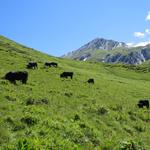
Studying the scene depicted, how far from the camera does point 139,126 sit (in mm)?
28625

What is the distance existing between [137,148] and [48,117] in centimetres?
568

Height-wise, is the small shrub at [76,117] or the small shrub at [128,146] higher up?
the small shrub at [76,117]

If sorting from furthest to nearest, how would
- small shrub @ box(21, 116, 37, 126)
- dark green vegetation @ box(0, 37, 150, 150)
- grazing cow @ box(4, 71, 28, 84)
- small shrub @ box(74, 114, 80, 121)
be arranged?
grazing cow @ box(4, 71, 28, 84) → small shrub @ box(74, 114, 80, 121) → small shrub @ box(21, 116, 37, 126) → dark green vegetation @ box(0, 37, 150, 150)

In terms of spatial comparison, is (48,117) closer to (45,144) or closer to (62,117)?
(62,117)

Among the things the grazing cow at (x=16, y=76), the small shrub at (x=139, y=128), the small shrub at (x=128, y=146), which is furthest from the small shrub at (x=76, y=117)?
the grazing cow at (x=16, y=76)

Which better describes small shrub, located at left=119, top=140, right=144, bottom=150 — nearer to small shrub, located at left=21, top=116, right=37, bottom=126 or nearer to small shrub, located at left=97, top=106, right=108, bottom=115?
small shrub, located at left=21, top=116, right=37, bottom=126

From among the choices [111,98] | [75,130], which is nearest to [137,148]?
[75,130]

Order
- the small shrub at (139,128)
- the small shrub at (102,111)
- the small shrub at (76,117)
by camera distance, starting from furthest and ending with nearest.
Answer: the small shrub at (102,111)
the small shrub at (139,128)
the small shrub at (76,117)

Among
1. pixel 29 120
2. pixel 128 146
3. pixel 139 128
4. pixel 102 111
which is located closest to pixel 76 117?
pixel 29 120

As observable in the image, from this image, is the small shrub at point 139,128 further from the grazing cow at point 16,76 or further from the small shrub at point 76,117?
the grazing cow at point 16,76

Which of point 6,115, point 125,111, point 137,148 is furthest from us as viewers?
point 125,111

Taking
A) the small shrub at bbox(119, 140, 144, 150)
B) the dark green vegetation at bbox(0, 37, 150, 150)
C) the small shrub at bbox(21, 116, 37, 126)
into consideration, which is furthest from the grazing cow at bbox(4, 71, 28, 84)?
the small shrub at bbox(119, 140, 144, 150)

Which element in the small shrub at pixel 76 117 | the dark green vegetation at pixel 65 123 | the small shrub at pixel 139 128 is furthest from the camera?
the small shrub at pixel 139 128

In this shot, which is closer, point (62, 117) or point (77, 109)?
point (62, 117)
